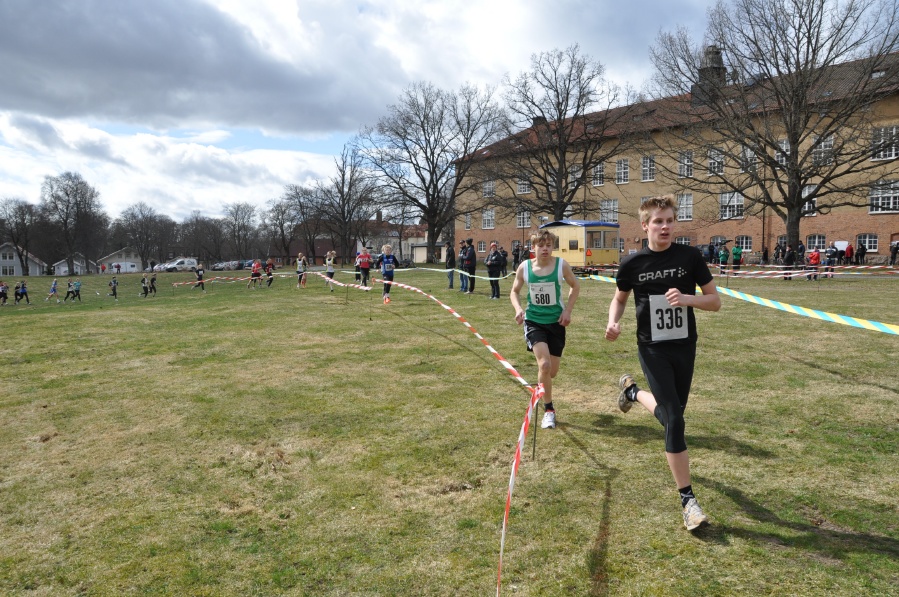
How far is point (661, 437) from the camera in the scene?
5.72 m

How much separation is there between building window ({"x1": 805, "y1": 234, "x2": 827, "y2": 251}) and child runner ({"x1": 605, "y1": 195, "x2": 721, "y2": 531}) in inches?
1967

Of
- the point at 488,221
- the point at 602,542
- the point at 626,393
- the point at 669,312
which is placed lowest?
the point at 602,542

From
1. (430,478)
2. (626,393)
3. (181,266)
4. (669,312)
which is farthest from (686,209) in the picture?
(181,266)

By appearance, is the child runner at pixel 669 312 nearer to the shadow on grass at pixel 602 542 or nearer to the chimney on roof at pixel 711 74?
the shadow on grass at pixel 602 542

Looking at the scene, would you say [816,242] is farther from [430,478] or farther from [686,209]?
[430,478]

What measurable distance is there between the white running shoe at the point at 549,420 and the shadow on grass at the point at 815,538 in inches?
86.1

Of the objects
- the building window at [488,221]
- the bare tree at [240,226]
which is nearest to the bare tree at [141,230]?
the bare tree at [240,226]

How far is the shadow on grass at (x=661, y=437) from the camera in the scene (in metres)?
5.29

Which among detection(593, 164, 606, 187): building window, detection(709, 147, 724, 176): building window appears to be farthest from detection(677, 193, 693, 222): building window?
detection(709, 147, 724, 176): building window

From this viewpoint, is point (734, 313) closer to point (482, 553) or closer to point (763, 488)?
point (763, 488)

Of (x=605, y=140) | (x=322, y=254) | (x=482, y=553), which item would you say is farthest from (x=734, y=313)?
(x=322, y=254)

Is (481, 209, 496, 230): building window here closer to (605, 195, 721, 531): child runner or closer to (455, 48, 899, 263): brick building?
(455, 48, 899, 263): brick building

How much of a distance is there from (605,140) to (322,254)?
8244cm

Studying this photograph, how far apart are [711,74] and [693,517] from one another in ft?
101
